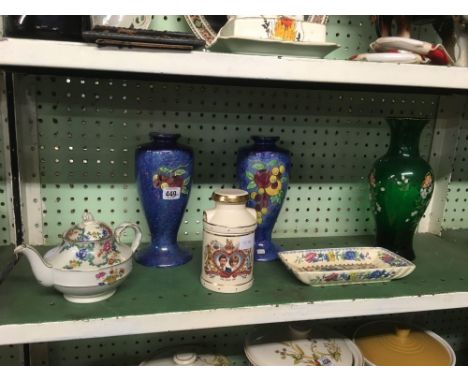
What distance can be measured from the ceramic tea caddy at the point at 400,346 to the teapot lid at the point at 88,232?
0.68m

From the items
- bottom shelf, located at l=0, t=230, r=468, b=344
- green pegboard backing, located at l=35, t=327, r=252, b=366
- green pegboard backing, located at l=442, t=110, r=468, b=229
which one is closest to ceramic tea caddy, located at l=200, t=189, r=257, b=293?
bottom shelf, located at l=0, t=230, r=468, b=344

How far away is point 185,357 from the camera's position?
999 millimetres

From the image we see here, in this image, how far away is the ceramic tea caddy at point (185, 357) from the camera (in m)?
1.00

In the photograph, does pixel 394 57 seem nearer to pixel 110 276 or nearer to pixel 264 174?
pixel 264 174

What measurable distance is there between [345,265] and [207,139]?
44 cm

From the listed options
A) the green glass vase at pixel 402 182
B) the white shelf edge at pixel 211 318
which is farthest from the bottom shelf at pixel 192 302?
the green glass vase at pixel 402 182

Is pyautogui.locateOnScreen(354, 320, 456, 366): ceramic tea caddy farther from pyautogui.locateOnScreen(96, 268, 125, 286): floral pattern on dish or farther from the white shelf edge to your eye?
pyautogui.locateOnScreen(96, 268, 125, 286): floral pattern on dish

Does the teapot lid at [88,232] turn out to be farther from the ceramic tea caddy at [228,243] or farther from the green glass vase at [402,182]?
the green glass vase at [402,182]

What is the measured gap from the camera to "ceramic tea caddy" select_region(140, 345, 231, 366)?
3.27ft

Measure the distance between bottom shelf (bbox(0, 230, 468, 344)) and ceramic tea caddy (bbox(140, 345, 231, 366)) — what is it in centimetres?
25

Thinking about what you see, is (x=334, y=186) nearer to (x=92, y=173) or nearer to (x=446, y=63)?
(x=446, y=63)

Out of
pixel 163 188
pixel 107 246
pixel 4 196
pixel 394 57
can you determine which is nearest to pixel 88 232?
pixel 107 246

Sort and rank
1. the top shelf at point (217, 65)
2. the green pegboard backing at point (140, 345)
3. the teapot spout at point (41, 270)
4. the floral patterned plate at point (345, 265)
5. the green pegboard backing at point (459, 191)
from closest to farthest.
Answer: the top shelf at point (217, 65)
the teapot spout at point (41, 270)
the floral patterned plate at point (345, 265)
the green pegboard backing at point (140, 345)
the green pegboard backing at point (459, 191)

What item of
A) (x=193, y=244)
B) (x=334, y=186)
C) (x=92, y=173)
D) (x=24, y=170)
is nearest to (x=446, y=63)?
(x=334, y=186)
